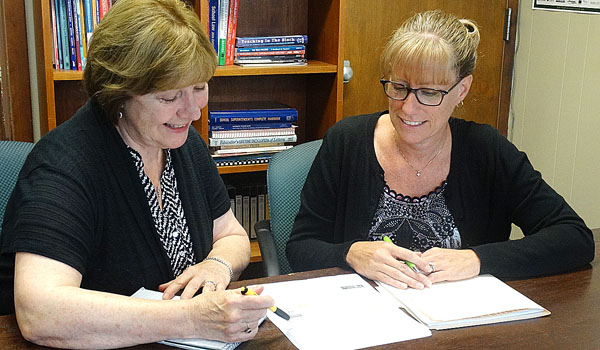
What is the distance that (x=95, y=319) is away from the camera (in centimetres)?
122

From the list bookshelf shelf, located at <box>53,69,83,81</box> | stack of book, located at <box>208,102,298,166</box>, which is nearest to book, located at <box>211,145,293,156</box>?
stack of book, located at <box>208,102,298,166</box>

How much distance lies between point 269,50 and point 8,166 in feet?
4.38

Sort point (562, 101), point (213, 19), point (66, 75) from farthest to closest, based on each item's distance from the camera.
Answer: point (562, 101), point (213, 19), point (66, 75)

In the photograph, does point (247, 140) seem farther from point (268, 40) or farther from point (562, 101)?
point (562, 101)

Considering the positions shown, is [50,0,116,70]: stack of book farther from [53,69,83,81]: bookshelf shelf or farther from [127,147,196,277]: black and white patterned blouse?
[127,147,196,277]: black and white patterned blouse

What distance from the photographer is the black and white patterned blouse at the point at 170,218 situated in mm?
1596

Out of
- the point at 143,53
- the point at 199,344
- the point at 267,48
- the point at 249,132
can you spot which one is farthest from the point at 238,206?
the point at 199,344

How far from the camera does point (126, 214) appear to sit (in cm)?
153

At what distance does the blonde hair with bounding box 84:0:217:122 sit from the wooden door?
1726 millimetres

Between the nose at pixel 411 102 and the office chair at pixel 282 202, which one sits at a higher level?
the nose at pixel 411 102

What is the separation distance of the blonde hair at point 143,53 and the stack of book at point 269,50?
4.28 feet

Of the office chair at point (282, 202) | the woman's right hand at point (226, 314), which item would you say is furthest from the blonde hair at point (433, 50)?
the woman's right hand at point (226, 314)

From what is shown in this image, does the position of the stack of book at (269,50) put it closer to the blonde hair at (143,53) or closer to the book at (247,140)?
the book at (247,140)

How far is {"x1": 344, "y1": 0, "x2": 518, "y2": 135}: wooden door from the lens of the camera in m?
3.14
